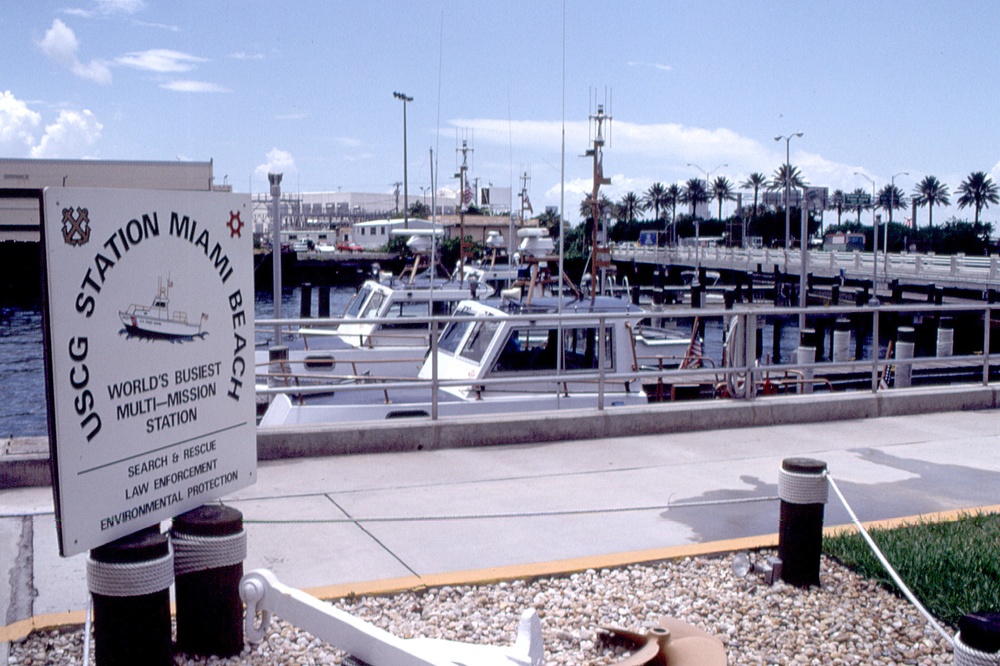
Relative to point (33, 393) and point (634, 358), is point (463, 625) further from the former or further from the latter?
point (33, 393)

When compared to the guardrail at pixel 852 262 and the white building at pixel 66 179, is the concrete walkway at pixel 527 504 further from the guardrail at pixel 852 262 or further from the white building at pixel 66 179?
the guardrail at pixel 852 262

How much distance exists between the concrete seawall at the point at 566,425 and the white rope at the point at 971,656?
5376mm

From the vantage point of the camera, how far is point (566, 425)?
8953 mm

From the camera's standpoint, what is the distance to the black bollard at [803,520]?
5.13 meters

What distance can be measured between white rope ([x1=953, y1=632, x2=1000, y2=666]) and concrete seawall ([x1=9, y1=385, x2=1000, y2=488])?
17.6 feet

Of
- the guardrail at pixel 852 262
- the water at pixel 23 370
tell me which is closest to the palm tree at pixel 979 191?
the guardrail at pixel 852 262

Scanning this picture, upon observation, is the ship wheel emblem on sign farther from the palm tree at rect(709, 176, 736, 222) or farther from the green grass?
the palm tree at rect(709, 176, 736, 222)

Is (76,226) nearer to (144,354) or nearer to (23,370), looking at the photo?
(144,354)

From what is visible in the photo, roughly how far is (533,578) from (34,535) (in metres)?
3.05

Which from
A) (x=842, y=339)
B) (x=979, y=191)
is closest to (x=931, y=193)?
(x=979, y=191)

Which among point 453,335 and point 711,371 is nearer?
point 711,371

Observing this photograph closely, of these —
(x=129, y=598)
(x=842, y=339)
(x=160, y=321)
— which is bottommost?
(x=842, y=339)

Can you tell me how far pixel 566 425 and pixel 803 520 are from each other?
3937 mm

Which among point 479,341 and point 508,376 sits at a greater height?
point 479,341
